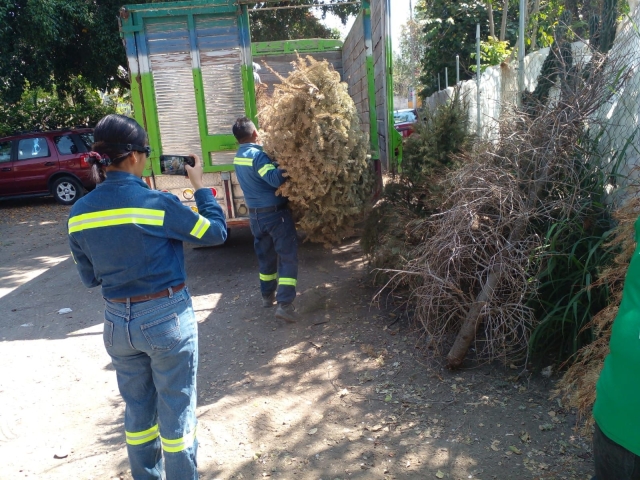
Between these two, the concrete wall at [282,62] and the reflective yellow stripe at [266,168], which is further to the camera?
the concrete wall at [282,62]

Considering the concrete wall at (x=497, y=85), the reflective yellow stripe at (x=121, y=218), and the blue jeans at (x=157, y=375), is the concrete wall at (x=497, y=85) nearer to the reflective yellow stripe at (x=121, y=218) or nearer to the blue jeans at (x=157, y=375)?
the reflective yellow stripe at (x=121, y=218)

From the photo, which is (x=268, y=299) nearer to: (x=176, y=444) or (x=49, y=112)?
(x=176, y=444)

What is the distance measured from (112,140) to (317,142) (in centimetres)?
219

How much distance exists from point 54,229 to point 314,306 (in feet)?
25.4

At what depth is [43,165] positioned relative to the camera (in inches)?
499

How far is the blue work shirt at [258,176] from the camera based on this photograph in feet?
15.3

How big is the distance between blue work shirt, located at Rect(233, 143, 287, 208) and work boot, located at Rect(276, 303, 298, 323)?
35.5 inches

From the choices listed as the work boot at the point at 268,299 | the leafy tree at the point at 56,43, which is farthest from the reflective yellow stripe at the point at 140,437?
the leafy tree at the point at 56,43

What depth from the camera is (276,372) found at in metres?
4.06

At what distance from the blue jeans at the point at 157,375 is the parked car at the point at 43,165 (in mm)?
11187

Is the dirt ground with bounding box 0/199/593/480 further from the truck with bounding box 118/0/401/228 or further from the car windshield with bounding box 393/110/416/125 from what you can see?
the car windshield with bounding box 393/110/416/125

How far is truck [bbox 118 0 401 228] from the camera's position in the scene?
223 inches

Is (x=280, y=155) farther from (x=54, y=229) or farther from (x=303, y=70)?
(x=54, y=229)

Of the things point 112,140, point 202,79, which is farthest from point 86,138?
point 112,140
